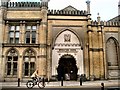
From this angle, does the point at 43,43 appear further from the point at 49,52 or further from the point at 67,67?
the point at 67,67

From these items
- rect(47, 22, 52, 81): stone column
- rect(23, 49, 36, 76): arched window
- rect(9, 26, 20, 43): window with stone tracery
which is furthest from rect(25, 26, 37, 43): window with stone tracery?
rect(47, 22, 52, 81): stone column

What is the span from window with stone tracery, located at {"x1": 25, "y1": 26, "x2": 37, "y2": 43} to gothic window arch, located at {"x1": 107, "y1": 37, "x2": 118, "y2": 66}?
10885 mm

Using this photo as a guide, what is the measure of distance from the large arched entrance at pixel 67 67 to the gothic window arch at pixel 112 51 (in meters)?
5.26

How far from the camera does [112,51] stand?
98.6 ft

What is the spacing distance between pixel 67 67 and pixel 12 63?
24.9 feet

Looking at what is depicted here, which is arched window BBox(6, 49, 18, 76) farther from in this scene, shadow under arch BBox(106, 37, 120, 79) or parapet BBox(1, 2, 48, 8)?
shadow under arch BBox(106, 37, 120, 79)

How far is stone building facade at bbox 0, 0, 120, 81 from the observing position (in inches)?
1081

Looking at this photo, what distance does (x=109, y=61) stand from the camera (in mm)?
29594

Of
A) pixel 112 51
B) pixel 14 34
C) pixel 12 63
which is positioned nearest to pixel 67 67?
pixel 112 51

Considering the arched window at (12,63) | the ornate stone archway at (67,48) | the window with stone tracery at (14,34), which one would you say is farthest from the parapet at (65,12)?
the arched window at (12,63)

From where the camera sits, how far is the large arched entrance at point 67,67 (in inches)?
1118

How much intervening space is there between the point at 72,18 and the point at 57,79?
29.3 ft

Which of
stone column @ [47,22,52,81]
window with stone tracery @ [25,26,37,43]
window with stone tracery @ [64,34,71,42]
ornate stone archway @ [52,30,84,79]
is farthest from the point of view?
window with stone tracery @ [64,34,71,42]

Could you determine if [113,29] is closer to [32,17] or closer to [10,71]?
[32,17]
